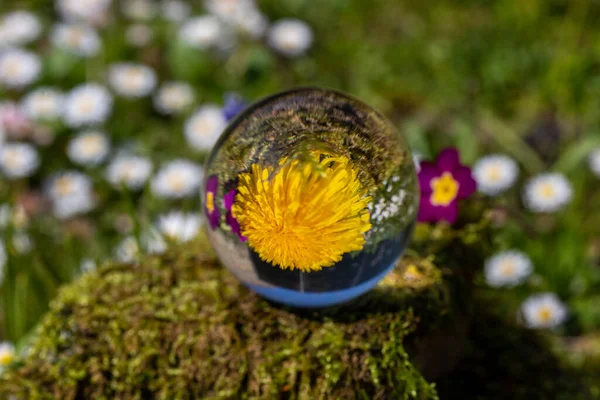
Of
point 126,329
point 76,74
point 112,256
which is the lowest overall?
point 126,329

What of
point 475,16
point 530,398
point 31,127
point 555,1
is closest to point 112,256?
point 31,127

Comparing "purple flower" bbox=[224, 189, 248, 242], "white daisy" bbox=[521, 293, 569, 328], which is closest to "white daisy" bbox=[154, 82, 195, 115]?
"white daisy" bbox=[521, 293, 569, 328]

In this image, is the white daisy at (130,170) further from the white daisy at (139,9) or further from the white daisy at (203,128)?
the white daisy at (139,9)

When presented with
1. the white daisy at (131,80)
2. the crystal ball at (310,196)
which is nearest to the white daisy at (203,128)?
the white daisy at (131,80)

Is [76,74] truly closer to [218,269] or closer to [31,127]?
[31,127]

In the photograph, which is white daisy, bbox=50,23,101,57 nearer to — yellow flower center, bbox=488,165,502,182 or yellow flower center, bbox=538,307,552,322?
yellow flower center, bbox=488,165,502,182
